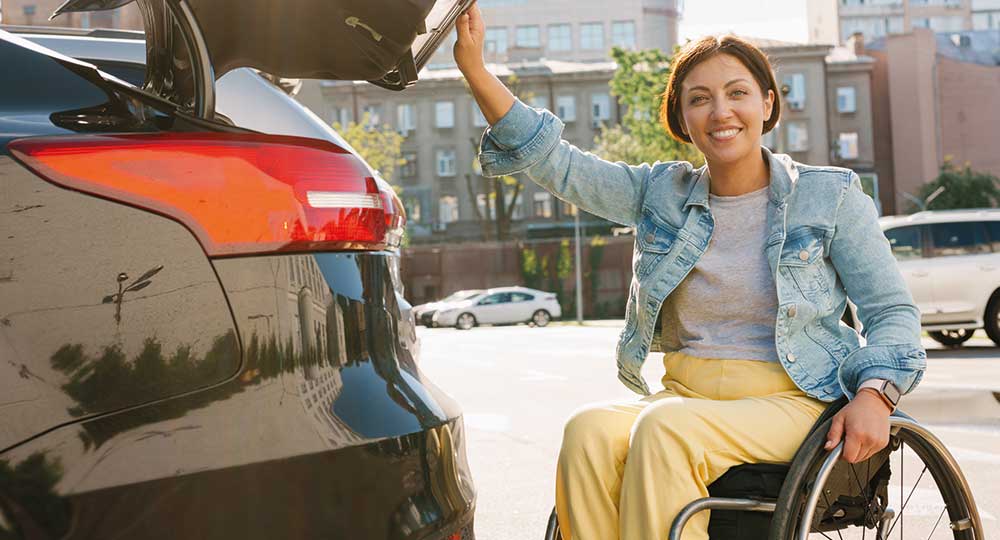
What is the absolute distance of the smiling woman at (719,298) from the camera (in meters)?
2.39

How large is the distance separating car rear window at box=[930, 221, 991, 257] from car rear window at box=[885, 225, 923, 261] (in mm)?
185

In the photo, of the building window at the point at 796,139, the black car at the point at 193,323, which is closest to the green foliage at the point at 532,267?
the building window at the point at 796,139

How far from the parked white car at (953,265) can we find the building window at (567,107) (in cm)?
4576

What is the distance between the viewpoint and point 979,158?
228ft

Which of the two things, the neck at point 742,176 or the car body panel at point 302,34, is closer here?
the car body panel at point 302,34

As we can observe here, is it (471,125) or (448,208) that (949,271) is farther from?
(448,208)

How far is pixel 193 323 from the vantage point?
183cm

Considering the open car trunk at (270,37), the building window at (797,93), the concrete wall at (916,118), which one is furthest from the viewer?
the concrete wall at (916,118)

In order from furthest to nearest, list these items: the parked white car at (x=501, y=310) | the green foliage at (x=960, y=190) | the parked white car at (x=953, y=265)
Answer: the green foliage at (x=960, y=190) < the parked white car at (x=501, y=310) < the parked white car at (x=953, y=265)

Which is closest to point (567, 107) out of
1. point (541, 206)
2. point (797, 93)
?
point (541, 206)

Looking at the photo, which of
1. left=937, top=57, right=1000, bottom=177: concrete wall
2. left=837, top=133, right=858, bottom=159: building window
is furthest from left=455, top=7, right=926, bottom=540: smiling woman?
left=937, top=57, right=1000, bottom=177: concrete wall

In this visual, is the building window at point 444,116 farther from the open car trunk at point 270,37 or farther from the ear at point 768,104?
the open car trunk at point 270,37

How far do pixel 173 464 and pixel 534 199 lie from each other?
59626 millimetres

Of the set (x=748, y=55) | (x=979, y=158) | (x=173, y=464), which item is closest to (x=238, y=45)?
(x=173, y=464)
